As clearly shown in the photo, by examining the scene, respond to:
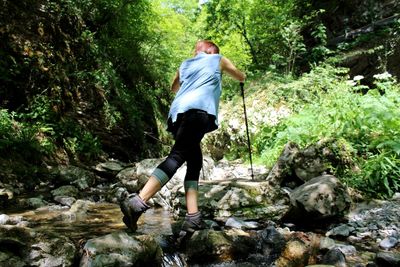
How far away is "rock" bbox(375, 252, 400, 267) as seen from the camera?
9.19 ft

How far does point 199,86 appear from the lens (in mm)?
3537

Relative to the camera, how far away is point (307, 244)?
3.34m

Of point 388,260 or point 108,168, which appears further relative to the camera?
point 108,168

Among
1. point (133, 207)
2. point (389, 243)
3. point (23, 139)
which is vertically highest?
point (23, 139)

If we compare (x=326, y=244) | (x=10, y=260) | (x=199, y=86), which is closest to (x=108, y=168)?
(x=199, y=86)

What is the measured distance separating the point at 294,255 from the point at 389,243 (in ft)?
3.72

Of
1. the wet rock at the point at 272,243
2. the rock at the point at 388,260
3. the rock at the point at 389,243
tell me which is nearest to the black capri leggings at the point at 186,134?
the wet rock at the point at 272,243

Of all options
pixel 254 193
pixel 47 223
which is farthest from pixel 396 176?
pixel 47 223

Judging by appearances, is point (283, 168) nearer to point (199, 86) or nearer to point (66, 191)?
point (199, 86)

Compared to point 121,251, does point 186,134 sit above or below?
above

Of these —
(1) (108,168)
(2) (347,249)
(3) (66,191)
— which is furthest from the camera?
(1) (108,168)

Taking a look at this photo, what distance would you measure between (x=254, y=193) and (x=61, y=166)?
4604 mm

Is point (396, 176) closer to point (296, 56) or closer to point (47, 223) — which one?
point (47, 223)

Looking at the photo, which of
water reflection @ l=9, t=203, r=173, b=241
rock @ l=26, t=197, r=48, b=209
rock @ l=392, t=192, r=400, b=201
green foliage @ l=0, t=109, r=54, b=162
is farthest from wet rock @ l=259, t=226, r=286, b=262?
green foliage @ l=0, t=109, r=54, b=162
